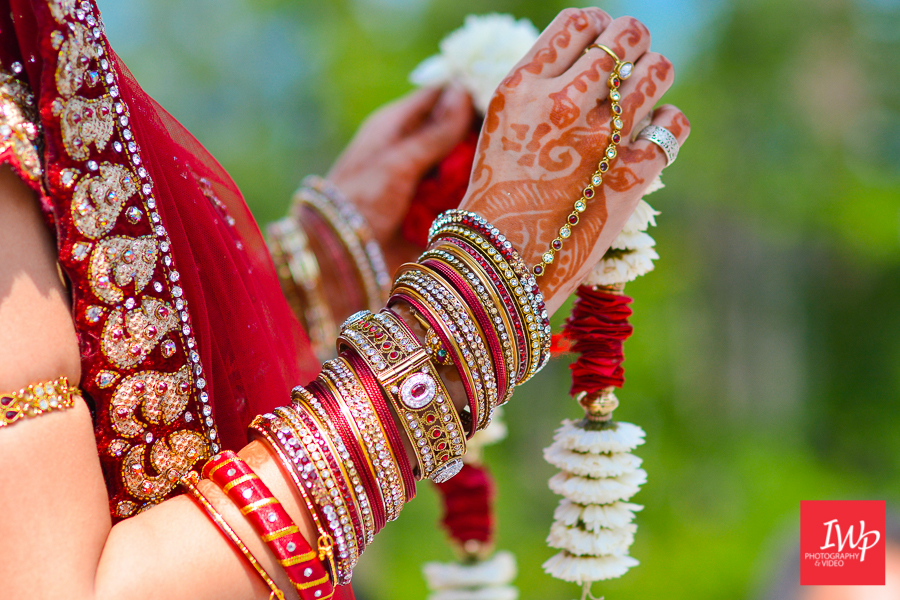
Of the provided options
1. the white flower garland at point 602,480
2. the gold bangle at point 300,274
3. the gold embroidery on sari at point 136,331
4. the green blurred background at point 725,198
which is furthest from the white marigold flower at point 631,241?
the green blurred background at point 725,198

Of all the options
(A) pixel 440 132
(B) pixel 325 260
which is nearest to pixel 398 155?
(A) pixel 440 132

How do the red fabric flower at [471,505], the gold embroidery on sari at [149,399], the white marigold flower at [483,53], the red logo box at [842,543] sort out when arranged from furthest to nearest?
the red fabric flower at [471,505]
the white marigold flower at [483,53]
the red logo box at [842,543]
the gold embroidery on sari at [149,399]

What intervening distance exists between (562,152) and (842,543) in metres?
0.79

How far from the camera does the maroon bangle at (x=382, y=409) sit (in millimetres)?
583

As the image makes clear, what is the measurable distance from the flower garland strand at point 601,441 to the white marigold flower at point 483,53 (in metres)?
0.48

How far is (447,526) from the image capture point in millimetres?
1259

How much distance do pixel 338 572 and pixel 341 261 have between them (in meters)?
0.78

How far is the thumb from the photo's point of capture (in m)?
1.24

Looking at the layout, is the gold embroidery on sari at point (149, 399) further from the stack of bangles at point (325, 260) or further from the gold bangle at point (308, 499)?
the stack of bangles at point (325, 260)

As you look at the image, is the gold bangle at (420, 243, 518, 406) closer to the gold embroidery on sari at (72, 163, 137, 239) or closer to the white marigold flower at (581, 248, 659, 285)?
the white marigold flower at (581, 248, 659, 285)

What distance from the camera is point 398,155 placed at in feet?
4.27

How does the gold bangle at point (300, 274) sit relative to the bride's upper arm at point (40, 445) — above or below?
above

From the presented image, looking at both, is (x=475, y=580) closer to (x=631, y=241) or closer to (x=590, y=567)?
(x=590, y=567)

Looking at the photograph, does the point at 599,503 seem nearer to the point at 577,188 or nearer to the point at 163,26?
the point at 577,188
